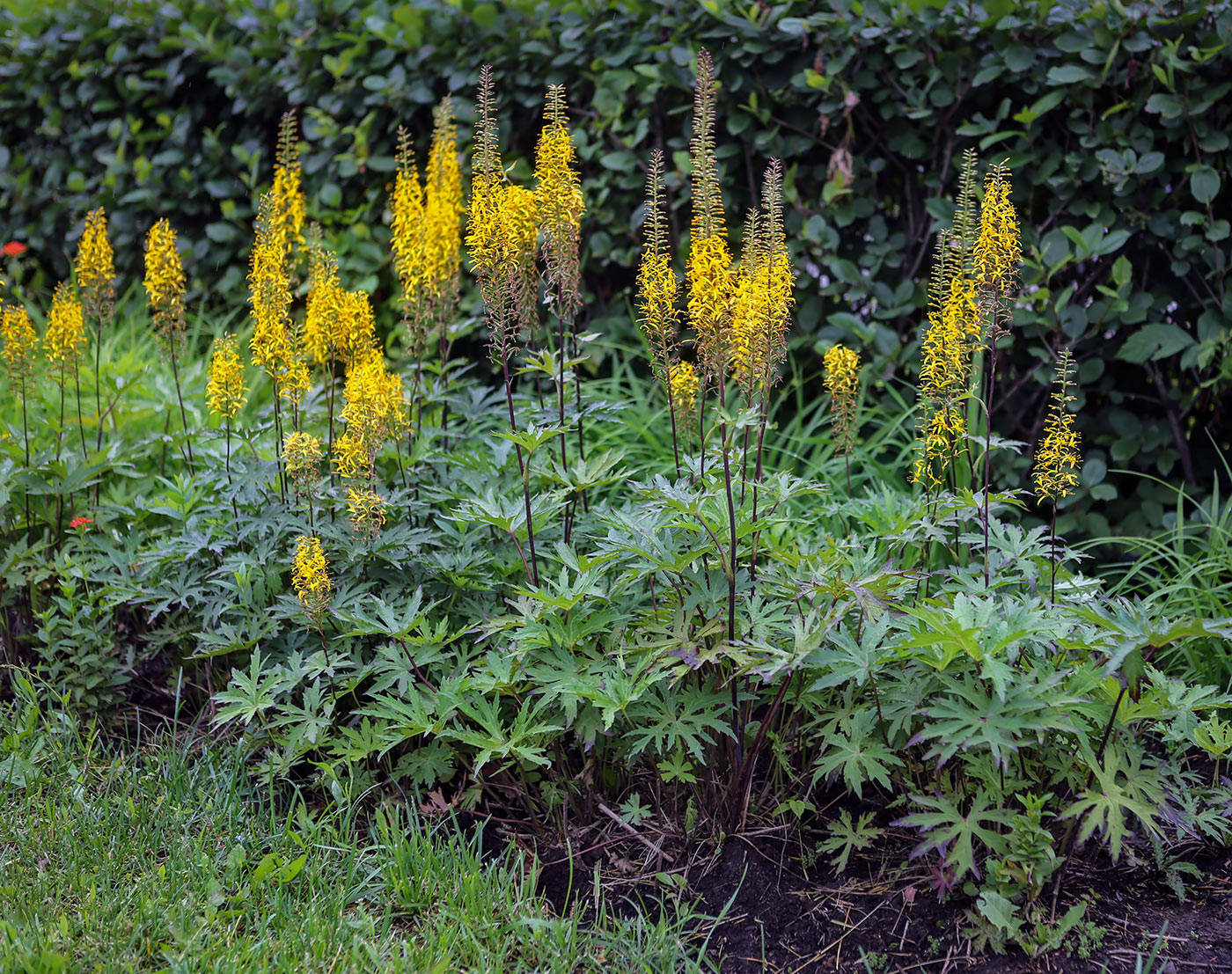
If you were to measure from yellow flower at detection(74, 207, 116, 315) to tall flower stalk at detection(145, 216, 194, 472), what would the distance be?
0.67 feet

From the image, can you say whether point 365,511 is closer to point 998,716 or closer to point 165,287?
point 165,287

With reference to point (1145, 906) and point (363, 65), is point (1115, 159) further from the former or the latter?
point (363, 65)

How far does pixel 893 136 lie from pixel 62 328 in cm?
349

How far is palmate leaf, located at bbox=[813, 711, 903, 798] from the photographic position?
2.48 m

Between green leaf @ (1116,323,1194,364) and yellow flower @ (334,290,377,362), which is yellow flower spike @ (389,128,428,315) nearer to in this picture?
yellow flower @ (334,290,377,362)

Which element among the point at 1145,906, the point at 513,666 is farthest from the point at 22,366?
the point at 1145,906

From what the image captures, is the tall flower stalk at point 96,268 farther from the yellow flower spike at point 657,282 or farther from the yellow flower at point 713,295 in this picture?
the yellow flower at point 713,295

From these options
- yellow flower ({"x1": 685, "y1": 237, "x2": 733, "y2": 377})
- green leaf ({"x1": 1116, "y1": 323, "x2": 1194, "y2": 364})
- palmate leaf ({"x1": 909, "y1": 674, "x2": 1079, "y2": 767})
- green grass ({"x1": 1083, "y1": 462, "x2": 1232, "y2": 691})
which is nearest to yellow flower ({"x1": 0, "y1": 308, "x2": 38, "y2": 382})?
yellow flower ({"x1": 685, "y1": 237, "x2": 733, "y2": 377})

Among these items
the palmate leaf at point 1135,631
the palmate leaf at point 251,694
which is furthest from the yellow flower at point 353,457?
the palmate leaf at point 1135,631

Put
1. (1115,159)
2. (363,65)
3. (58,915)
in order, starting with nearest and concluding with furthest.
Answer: (58,915), (1115,159), (363,65)

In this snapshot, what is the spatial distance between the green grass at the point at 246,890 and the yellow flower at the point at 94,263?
1.69 m

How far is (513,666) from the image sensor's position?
282cm

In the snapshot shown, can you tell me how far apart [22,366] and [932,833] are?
353cm

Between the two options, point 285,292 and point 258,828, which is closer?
point 258,828
